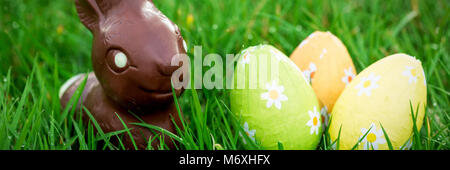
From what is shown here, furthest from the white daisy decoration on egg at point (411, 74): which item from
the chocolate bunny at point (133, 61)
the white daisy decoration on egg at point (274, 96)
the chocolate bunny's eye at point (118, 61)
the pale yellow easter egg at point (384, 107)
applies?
the chocolate bunny's eye at point (118, 61)

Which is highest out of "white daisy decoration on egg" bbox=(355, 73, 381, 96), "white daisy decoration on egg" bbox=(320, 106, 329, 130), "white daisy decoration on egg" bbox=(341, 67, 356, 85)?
"white daisy decoration on egg" bbox=(341, 67, 356, 85)

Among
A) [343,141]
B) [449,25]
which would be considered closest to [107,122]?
[343,141]

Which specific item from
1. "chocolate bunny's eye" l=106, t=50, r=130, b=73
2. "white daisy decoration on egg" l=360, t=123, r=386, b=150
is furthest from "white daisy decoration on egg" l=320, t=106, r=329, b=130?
"chocolate bunny's eye" l=106, t=50, r=130, b=73

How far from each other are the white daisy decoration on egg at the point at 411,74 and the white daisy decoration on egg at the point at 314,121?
8.7 inches

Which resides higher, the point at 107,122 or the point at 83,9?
the point at 83,9

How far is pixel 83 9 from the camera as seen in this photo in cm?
97

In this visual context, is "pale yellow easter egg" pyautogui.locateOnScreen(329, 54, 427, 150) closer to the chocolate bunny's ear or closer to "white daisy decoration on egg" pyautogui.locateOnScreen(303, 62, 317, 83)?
"white daisy decoration on egg" pyautogui.locateOnScreen(303, 62, 317, 83)

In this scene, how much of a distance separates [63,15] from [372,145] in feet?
5.24

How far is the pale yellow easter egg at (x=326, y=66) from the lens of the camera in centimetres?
105

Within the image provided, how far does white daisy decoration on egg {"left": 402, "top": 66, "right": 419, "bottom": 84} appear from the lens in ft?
3.05

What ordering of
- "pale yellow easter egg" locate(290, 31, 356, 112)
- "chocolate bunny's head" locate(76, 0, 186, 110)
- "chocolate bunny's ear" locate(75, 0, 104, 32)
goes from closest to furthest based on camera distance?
"chocolate bunny's head" locate(76, 0, 186, 110)
"chocolate bunny's ear" locate(75, 0, 104, 32)
"pale yellow easter egg" locate(290, 31, 356, 112)

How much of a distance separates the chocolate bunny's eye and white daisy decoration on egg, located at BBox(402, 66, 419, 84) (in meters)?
0.63
